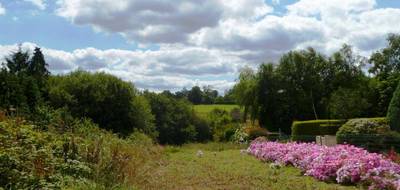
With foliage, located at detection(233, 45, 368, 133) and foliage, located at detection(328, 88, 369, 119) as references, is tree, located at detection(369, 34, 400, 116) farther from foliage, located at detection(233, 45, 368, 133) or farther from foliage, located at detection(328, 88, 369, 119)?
foliage, located at detection(328, 88, 369, 119)

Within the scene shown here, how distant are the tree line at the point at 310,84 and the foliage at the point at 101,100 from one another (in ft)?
55.4

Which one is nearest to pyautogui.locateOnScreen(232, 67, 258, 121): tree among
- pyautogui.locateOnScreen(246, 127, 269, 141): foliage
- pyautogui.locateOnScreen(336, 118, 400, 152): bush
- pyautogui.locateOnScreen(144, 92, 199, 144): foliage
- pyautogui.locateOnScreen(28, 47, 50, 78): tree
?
pyautogui.locateOnScreen(144, 92, 199, 144): foliage

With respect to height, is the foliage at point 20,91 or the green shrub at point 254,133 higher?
the foliage at point 20,91

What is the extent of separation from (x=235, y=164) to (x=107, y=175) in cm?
812

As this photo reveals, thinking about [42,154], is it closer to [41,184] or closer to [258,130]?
[41,184]

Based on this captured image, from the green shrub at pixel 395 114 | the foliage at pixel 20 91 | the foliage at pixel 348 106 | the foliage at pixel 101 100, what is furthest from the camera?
the foliage at pixel 348 106

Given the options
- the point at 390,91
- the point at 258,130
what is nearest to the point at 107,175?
the point at 258,130

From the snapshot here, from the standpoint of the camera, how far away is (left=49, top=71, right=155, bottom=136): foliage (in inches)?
1394

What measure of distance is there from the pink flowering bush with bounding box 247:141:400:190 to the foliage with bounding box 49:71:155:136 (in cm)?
2090

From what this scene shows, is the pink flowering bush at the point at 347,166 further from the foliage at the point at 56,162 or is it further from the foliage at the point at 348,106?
the foliage at the point at 348,106

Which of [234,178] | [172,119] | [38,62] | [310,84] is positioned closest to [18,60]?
[38,62]

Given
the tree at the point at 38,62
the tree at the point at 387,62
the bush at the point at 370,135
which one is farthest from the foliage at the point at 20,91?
the tree at the point at 387,62

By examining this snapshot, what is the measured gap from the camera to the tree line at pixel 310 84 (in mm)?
51419

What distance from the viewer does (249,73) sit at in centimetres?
5784
